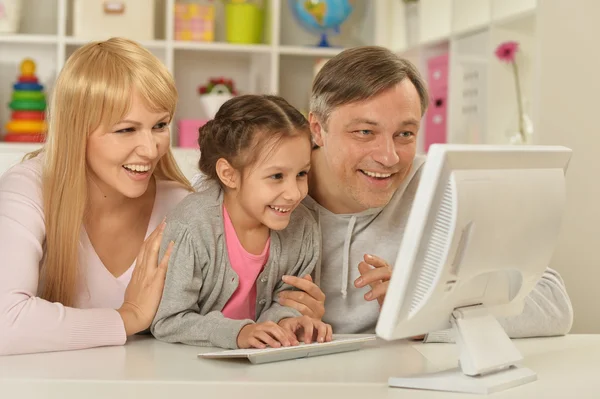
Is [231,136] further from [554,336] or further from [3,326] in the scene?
[554,336]

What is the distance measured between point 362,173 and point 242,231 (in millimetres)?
273

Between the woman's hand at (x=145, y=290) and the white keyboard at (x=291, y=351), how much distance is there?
0.19 m

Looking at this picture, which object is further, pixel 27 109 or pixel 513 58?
Result: pixel 27 109

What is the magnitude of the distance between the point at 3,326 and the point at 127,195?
373 mm

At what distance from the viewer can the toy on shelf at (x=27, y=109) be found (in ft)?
12.6

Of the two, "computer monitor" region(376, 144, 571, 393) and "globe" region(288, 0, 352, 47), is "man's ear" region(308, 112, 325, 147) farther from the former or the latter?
"globe" region(288, 0, 352, 47)

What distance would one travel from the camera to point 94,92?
164 cm

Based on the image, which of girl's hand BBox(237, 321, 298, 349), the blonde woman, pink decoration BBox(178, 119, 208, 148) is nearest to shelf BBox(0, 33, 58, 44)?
pink decoration BBox(178, 119, 208, 148)

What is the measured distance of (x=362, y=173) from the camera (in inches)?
69.1

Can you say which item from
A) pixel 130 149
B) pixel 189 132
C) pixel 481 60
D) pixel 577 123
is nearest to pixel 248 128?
pixel 130 149

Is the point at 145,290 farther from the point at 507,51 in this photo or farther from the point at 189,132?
the point at 189,132

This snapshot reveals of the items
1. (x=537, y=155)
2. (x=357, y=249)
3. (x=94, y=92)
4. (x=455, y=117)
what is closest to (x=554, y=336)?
(x=357, y=249)

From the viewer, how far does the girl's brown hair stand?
64.0 inches

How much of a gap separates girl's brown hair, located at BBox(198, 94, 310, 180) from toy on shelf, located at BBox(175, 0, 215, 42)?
2412 millimetres
